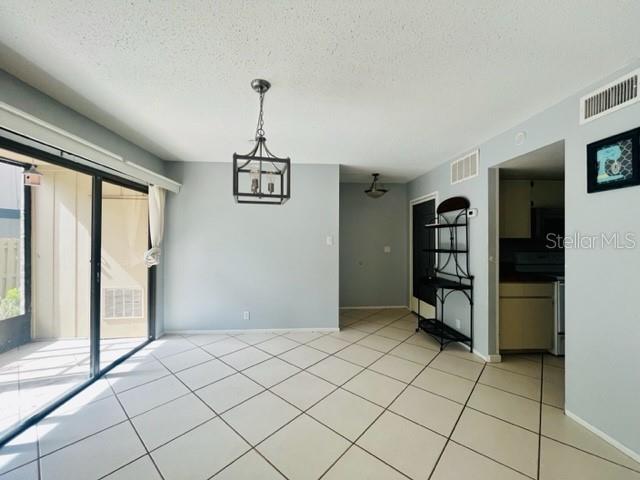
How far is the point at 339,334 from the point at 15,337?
128 inches

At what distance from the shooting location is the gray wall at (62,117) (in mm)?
1593

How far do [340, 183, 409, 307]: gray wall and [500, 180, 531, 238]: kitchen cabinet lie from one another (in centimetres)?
178

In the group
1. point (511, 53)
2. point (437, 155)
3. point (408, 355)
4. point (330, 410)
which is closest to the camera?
point (511, 53)

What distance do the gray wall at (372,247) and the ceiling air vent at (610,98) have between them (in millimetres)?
3121

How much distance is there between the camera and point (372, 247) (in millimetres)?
4832

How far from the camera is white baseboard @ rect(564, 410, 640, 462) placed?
1486 mm

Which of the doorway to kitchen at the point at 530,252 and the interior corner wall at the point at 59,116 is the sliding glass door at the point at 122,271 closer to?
the interior corner wall at the point at 59,116

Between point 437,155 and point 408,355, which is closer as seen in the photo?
point 408,355

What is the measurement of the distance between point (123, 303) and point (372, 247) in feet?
13.2

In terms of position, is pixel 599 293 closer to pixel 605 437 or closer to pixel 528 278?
pixel 605 437

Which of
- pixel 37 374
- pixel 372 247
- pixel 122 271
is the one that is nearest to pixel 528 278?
pixel 372 247

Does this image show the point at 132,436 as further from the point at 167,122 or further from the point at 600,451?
the point at 600,451

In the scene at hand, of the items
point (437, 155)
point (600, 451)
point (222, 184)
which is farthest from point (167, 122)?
point (600, 451)

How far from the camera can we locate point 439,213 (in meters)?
3.57
